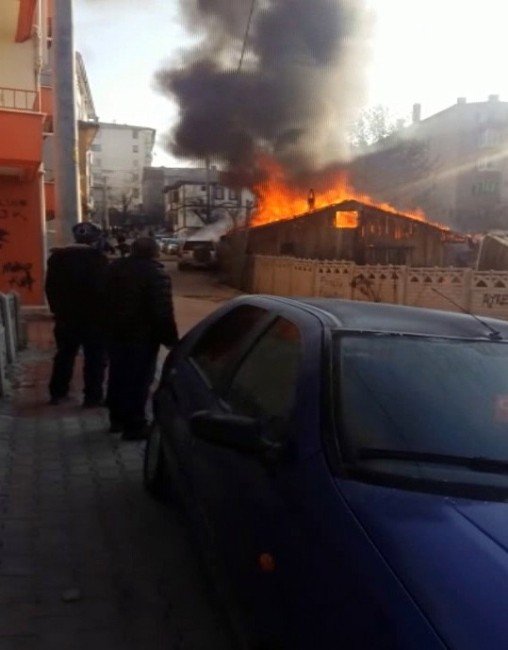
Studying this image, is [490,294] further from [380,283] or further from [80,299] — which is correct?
[80,299]

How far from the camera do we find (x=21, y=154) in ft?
37.1

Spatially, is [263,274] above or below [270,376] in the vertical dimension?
below

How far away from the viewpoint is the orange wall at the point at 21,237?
13.1 meters

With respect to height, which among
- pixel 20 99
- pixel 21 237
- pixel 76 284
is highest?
pixel 20 99

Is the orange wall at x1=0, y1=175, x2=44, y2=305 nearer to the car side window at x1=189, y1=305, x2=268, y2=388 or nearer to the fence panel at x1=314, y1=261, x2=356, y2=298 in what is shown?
the fence panel at x1=314, y1=261, x2=356, y2=298

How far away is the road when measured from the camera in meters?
2.89

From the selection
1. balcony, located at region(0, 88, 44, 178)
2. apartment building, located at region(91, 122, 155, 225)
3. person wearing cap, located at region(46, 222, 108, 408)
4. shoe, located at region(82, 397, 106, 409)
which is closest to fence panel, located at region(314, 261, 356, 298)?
balcony, located at region(0, 88, 44, 178)

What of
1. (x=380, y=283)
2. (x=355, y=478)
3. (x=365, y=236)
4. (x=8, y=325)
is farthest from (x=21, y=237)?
(x=365, y=236)

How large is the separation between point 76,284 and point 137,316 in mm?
1263

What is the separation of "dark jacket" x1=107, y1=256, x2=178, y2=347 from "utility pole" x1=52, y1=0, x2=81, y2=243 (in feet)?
15.5

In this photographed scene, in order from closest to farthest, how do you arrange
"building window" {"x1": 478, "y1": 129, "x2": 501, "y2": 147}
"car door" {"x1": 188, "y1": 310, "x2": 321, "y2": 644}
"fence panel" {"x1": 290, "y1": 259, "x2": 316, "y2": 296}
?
"car door" {"x1": 188, "y1": 310, "x2": 321, "y2": 644}
"fence panel" {"x1": 290, "y1": 259, "x2": 316, "y2": 296}
"building window" {"x1": 478, "y1": 129, "x2": 501, "y2": 147}

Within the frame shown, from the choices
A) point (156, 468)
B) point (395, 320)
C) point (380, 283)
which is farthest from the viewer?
point (380, 283)

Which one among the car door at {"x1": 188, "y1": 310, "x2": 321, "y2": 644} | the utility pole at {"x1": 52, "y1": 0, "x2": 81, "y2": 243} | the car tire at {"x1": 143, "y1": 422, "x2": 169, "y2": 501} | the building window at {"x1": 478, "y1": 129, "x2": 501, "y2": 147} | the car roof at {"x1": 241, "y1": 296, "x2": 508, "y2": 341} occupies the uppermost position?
the building window at {"x1": 478, "y1": 129, "x2": 501, "y2": 147}

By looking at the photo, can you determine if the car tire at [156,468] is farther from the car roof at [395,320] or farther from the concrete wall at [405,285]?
the concrete wall at [405,285]
